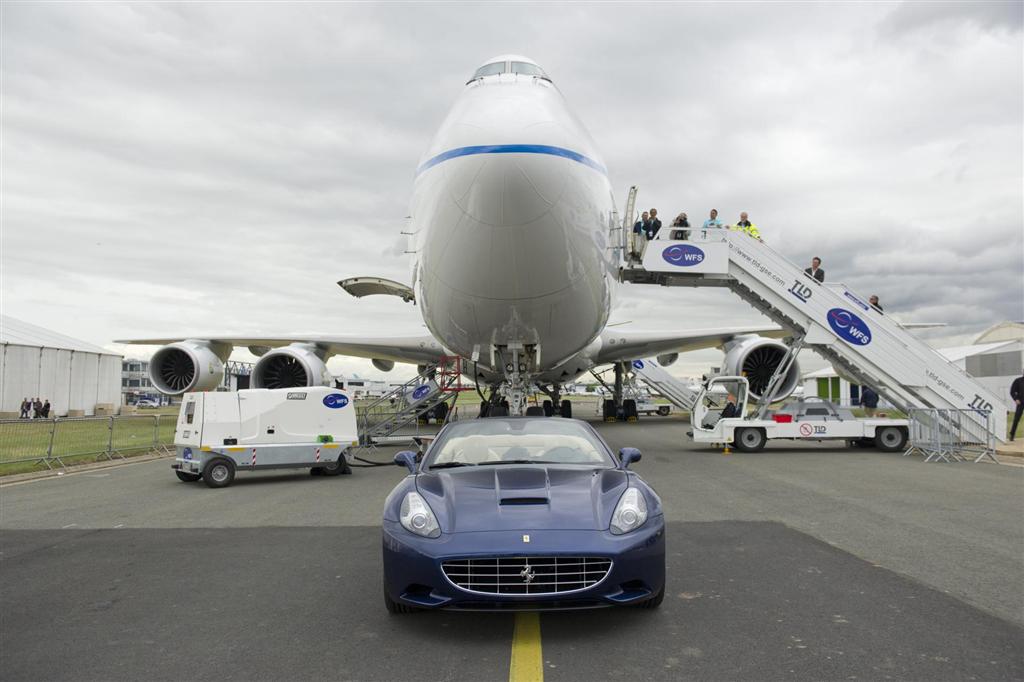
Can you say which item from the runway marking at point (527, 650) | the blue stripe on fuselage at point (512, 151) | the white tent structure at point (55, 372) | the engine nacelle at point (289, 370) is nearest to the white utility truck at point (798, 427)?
the blue stripe on fuselage at point (512, 151)

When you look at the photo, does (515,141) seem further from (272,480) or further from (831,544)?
(272,480)

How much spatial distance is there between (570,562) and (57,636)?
2.71 meters

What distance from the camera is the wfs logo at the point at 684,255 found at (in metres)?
14.1

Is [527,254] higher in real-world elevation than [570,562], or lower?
higher

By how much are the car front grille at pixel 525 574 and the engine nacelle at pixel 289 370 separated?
14.7 meters

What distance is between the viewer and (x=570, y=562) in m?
3.57

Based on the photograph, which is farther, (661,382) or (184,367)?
(661,382)

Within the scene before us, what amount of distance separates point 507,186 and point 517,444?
315 cm

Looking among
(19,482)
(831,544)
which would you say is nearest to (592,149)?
(831,544)

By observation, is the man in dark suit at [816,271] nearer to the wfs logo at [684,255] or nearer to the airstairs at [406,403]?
the wfs logo at [684,255]

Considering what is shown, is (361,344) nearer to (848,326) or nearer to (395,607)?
(848,326)

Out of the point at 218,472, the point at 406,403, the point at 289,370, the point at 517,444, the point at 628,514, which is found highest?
the point at 289,370

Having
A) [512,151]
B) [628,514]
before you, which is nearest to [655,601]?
[628,514]

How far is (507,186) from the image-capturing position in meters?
7.24
